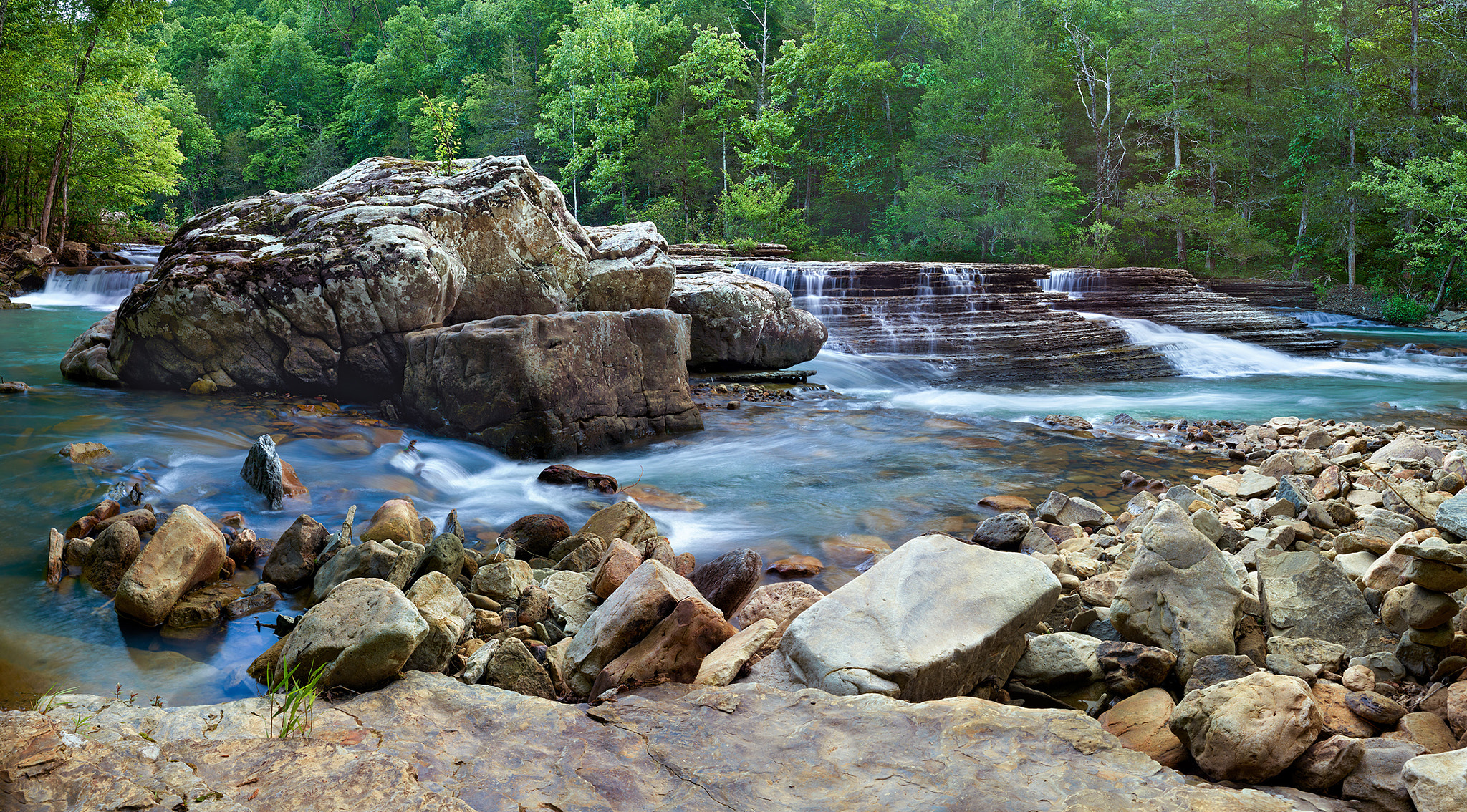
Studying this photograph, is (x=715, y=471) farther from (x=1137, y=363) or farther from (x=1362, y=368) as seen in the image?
(x=1362, y=368)

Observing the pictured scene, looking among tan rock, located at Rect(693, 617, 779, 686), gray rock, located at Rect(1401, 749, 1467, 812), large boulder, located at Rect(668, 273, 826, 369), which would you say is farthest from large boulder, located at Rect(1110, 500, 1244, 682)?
large boulder, located at Rect(668, 273, 826, 369)

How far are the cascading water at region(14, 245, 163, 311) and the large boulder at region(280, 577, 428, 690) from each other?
18.2 meters

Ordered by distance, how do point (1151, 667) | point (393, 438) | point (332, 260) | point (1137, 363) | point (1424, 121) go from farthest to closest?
point (1424, 121) → point (1137, 363) → point (332, 260) → point (393, 438) → point (1151, 667)

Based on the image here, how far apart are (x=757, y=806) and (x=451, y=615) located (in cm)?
177

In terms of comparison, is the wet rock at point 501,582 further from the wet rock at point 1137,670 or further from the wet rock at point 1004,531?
the wet rock at point 1004,531

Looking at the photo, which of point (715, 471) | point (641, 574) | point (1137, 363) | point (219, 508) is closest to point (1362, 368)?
point (1137, 363)

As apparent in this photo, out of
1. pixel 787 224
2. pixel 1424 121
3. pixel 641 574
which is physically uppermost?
pixel 1424 121

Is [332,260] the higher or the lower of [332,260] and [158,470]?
the higher

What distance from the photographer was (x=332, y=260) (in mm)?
7766

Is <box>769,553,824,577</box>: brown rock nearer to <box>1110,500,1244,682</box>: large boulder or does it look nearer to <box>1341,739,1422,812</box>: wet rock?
<box>1110,500,1244,682</box>: large boulder

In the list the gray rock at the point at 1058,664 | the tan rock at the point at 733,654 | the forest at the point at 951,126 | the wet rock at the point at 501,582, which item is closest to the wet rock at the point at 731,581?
the tan rock at the point at 733,654

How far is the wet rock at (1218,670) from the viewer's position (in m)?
2.48

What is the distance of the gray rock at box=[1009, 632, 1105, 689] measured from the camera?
2771 millimetres

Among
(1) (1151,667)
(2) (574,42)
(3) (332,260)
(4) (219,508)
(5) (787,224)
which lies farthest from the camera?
(2) (574,42)
